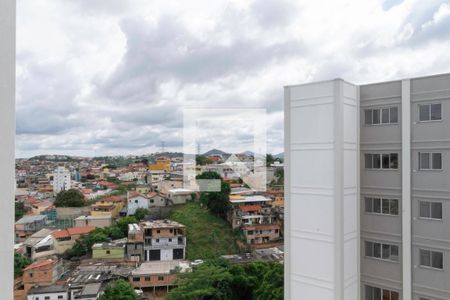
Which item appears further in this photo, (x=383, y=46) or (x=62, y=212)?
(x=62, y=212)

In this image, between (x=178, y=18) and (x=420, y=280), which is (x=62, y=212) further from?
(x=420, y=280)

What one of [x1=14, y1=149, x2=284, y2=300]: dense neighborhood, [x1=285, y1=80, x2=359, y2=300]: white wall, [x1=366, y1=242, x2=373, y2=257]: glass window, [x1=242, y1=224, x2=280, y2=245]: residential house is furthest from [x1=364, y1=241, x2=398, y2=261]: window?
[x1=242, y1=224, x2=280, y2=245]: residential house

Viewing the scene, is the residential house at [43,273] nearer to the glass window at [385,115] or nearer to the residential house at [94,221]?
the residential house at [94,221]

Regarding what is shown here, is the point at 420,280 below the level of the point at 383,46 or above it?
below

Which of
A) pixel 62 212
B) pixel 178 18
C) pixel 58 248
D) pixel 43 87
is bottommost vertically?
pixel 58 248

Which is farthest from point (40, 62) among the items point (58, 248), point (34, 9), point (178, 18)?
point (58, 248)

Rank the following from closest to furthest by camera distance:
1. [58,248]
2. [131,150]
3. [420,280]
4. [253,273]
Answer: [420,280] < [58,248] < [131,150] < [253,273]

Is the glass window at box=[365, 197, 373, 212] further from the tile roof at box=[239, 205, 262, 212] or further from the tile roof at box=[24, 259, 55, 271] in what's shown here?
the tile roof at box=[24, 259, 55, 271]

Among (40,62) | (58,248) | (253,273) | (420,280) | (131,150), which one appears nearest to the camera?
(420,280)
